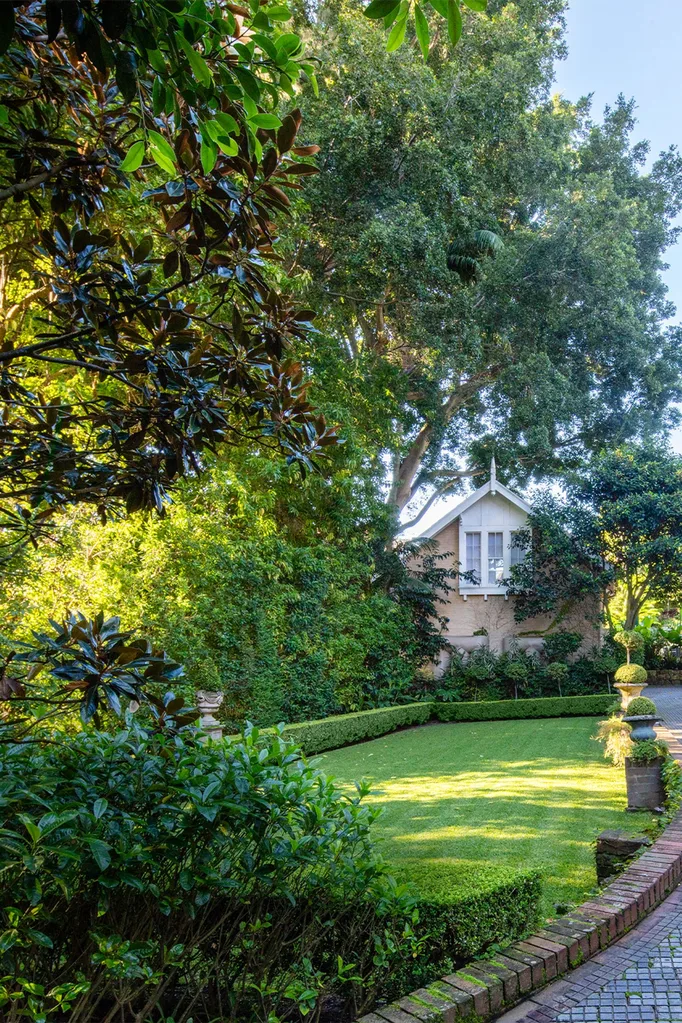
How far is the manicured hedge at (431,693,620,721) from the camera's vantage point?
60.4 feet

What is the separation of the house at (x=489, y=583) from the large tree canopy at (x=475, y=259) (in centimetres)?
195

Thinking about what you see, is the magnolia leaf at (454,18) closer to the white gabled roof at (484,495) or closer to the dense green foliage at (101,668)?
the dense green foliage at (101,668)

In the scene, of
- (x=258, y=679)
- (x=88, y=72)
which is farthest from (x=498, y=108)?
(x=88, y=72)

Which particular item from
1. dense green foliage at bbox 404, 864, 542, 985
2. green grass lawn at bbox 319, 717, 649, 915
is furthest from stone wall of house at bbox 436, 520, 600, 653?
dense green foliage at bbox 404, 864, 542, 985

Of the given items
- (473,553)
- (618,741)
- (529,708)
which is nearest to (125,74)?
(618,741)

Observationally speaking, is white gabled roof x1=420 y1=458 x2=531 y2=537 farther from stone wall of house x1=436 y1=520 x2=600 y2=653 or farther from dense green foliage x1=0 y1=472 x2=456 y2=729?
dense green foliage x1=0 y1=472 x2=456 y2=729

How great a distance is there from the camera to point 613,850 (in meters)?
5.36

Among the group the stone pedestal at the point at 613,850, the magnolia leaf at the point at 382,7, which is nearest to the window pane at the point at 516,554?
the stone pedestal at the point at 613,850

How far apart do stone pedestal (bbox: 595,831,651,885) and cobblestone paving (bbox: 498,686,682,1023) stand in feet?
2.77

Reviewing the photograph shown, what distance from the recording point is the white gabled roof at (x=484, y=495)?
74.8 ft

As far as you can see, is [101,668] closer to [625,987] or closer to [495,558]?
[625,987]

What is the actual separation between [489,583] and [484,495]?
2830mm

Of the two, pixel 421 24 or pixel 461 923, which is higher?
pixel 421 24

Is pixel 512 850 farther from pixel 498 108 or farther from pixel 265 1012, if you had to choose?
pixel 498 108
